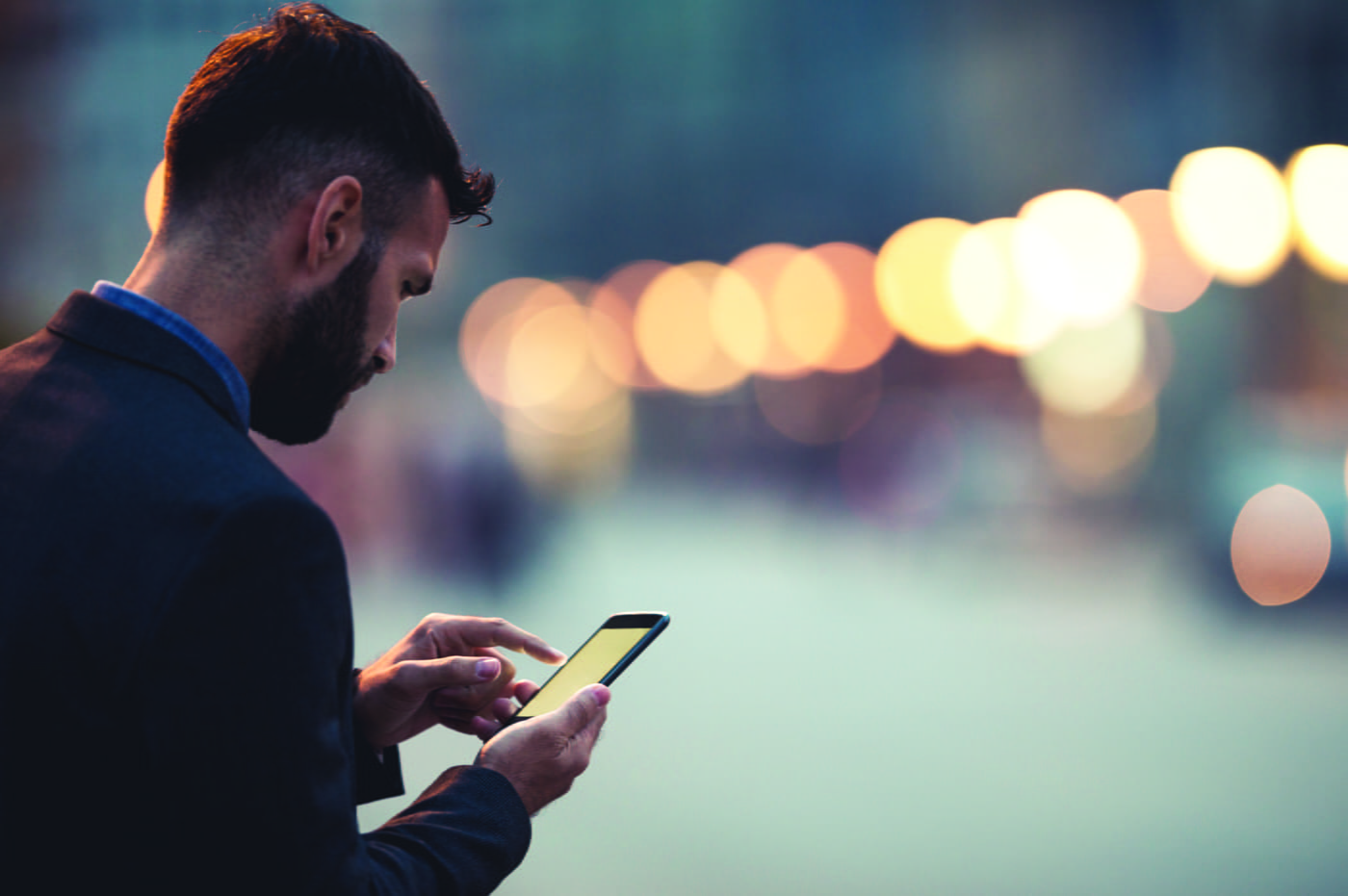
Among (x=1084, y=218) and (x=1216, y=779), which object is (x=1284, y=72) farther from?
(x=1216, y=779)

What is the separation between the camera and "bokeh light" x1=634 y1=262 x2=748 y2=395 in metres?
52.6

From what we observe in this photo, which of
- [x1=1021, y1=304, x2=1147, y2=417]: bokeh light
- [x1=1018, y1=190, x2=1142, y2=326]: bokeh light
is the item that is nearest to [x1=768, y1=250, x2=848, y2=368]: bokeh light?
[x1=1021, y1=304, x2=1147, y2=417]: bokeh light

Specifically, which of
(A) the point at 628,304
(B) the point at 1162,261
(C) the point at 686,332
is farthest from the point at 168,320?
(A) the point at 628,304

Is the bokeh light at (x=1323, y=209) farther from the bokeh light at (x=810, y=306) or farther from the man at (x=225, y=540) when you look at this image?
the bokeh light at (x=810, y=306)

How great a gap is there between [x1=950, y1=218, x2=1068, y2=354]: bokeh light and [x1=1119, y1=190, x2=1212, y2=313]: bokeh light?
5205mm

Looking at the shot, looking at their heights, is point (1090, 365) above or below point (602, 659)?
above

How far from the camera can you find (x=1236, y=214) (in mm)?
13633

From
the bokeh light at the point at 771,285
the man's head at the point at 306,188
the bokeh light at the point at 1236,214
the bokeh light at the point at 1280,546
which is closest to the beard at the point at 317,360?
the man's head at the point at 306,188

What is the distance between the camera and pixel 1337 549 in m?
9.50

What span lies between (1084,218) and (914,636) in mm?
13478

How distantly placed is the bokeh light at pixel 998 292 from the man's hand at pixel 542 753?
88.6 feet

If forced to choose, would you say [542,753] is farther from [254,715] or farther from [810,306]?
[810,306]

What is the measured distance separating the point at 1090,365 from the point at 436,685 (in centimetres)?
2827

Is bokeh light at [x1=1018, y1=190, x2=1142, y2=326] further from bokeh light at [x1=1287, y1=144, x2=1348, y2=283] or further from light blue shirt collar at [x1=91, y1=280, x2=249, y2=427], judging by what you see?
light blue shirt collar at [x1=91, y1=280, x2=249, y2=427]
